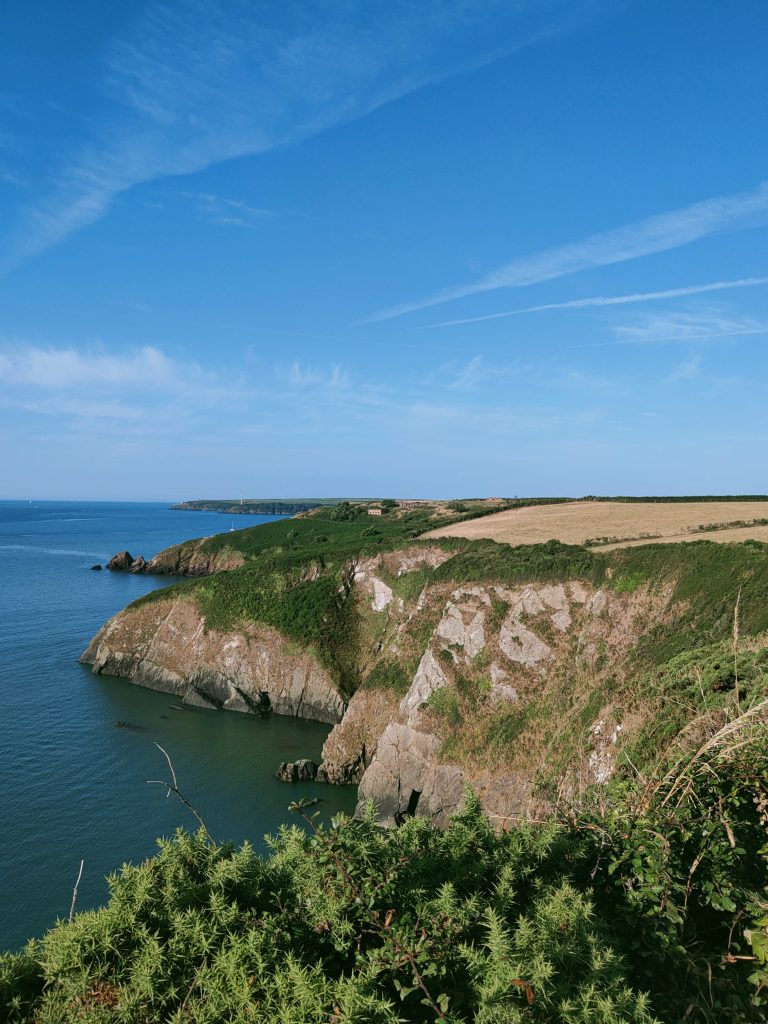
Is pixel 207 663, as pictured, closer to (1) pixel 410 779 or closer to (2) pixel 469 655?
(1) pixel 410 779

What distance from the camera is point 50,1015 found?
5625 mm

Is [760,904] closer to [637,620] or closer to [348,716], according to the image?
[637,620]

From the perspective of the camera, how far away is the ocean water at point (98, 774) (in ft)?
92.7

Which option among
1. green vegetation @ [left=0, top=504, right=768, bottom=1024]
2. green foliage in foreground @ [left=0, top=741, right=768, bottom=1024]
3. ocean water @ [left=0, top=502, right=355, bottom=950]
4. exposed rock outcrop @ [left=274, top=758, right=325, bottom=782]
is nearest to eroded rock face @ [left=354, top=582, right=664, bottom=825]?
exposed rock outcrop @ [left=274, top=758, right=325, bottom=782]

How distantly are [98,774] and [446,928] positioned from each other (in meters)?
40.8

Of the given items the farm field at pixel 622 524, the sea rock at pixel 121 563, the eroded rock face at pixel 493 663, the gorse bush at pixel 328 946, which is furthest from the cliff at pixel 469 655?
the sea rock at pixel 121 563

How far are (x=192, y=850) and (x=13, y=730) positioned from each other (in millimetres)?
47308

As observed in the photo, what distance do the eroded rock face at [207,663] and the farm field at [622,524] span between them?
21.6 m

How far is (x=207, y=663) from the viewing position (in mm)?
57188

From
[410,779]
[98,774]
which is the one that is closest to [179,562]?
[98,774]

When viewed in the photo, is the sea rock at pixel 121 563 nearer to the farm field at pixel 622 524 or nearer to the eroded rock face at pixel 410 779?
the farm field at pixel 622 524

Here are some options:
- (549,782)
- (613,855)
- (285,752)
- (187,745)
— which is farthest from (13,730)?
(613,855)

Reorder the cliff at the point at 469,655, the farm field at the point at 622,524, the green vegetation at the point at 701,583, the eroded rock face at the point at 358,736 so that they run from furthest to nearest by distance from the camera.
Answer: the farm field at the point at 622,524, the eroded rock face at the point at 358,736, the green vegetation at the point at 701,583, the cliff at the point at 469,655

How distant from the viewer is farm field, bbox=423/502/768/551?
42.9 m
